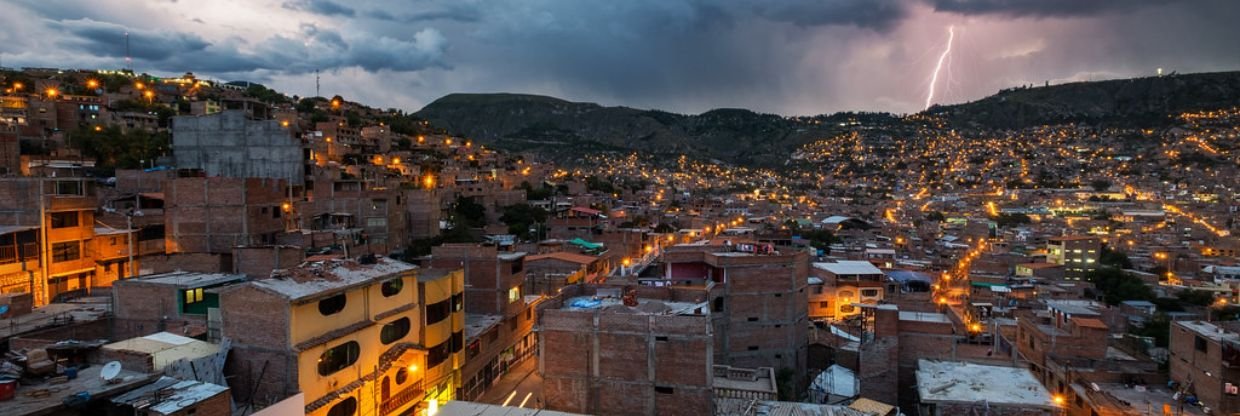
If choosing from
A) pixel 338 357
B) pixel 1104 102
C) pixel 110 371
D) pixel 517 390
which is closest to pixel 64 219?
pixel 338 357

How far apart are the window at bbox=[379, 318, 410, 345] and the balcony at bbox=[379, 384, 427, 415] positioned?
1.27 meters

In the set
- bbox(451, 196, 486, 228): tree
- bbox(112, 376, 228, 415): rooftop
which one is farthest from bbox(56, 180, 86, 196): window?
bbox(451, 196, 486, 228): tree

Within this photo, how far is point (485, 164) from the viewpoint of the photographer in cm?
6931

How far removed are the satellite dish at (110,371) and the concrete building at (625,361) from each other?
6981 millimetres

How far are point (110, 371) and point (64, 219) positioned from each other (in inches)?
581

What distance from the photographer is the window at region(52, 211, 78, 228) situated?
2023cm

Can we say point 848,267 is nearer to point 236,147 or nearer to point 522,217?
point 522,217

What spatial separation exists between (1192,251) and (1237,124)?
358 ft

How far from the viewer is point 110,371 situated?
9.63 meters

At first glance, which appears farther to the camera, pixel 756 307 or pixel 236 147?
pixel 236 147

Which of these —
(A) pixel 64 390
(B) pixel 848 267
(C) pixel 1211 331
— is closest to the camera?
(A) pixel 64 390

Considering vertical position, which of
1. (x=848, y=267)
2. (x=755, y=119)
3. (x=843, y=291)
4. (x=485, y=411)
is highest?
(x=755, y=119)

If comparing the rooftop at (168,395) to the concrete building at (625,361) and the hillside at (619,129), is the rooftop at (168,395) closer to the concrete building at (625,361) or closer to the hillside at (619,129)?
the concrete building at (625,361)

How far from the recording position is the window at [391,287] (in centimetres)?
1488
